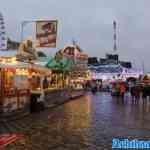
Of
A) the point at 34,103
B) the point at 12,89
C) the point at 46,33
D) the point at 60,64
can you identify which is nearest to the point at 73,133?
the point at 12,89

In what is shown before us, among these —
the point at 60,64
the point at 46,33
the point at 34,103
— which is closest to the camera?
the point at 34,103

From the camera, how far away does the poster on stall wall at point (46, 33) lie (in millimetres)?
22453

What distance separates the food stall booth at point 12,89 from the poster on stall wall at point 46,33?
7.14 ft

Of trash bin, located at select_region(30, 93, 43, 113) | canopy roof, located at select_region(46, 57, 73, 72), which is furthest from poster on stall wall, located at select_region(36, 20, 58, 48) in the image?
canopy roof, located at select_region(46, 57, 73, 72)

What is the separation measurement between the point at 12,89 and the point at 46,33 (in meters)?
→ 5.02

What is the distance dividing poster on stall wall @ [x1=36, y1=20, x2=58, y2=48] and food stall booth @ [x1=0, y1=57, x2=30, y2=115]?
7.14ft

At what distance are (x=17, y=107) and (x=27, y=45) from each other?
512 cm

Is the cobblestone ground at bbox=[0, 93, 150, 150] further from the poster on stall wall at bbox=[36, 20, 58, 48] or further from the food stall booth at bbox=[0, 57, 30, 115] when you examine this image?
the poster on stall wall at bbox=[36, 20, 58, 48]

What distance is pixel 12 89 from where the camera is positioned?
63.1 feet

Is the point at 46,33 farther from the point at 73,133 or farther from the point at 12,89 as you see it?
the point at 73,133

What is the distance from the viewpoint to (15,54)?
2114cm

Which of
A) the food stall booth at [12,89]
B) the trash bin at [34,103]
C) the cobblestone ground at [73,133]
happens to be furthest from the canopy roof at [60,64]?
the cobblestone ground at [73,133]

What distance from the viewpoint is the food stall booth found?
1823 cm

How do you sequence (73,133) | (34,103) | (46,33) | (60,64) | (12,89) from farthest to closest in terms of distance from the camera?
1. (60,64)
2. (46,33)
3. (34,103)
4. (12,89)
5. (73,133)
